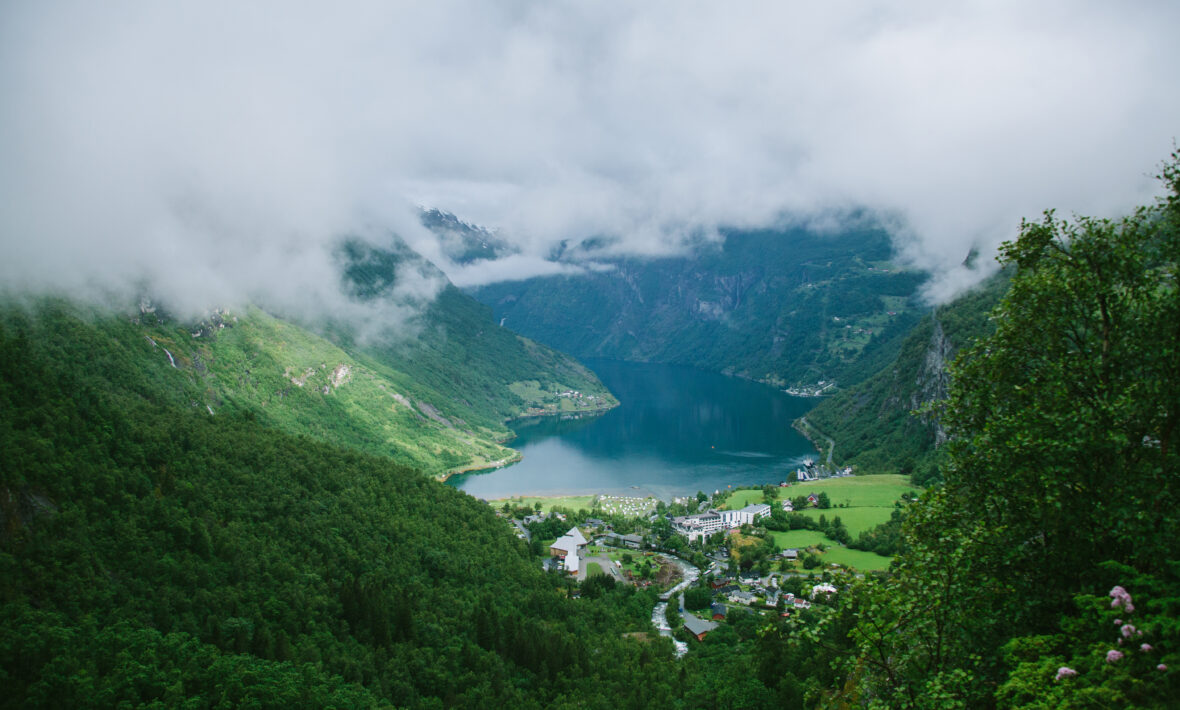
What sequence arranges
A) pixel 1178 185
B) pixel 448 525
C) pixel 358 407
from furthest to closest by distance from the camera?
1. pixel 358 407
2. pixel 448 525
3. pixel 1178 185

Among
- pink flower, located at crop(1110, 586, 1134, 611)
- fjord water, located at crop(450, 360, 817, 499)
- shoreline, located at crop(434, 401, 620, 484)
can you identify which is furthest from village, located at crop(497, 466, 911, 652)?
pink flower, located at crop(1110, 586, 1134, 611)

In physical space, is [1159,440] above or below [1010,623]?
above

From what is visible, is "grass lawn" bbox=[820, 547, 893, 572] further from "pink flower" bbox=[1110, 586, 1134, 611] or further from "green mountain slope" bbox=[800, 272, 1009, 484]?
"pink flower" bbox=[1110, 586, 1134, 611]

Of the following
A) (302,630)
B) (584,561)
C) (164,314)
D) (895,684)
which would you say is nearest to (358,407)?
(164,314)

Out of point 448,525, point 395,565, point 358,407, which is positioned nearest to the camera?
point 395,565

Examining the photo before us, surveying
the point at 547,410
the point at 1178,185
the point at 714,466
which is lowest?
the point at 1178,185

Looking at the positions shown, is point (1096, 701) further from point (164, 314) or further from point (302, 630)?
point (164, 314)

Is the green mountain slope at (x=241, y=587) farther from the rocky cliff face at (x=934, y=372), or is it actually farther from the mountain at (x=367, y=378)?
the rocky cliff face at (x=934, y=372)
